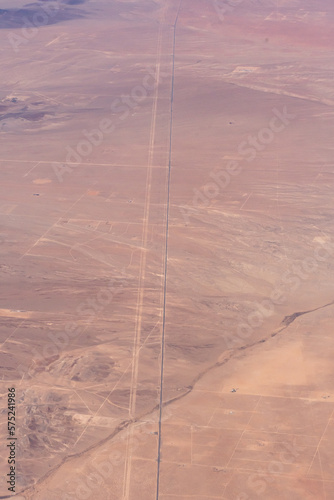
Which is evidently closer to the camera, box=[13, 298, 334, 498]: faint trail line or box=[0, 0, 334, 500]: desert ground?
box=[13, 298, 334, 498]: faint trail line

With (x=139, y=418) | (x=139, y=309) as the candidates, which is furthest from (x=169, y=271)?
(x=139, y=418)

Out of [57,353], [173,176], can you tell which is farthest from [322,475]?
[173,176]

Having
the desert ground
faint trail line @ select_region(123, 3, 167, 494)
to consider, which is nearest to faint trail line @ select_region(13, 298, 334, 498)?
the desert ground

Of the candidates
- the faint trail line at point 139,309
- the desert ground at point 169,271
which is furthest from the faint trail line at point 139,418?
the faint trail line at point 139,309

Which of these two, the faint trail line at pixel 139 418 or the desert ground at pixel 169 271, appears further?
the desert ground at pixel 169 271

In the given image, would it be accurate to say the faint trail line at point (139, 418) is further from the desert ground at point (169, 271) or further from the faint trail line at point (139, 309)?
the faint trail line at point (139, 309)

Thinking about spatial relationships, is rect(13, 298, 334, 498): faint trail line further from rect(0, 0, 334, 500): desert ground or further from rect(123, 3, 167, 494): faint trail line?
rect(123, 3, 167, 494): faint trail line

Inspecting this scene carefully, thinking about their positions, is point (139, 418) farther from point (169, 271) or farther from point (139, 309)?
point (169, 271)

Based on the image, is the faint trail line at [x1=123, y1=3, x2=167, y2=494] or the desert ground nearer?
the faint trail line at [x1=123, y1=3, x2=167, y2=494]
